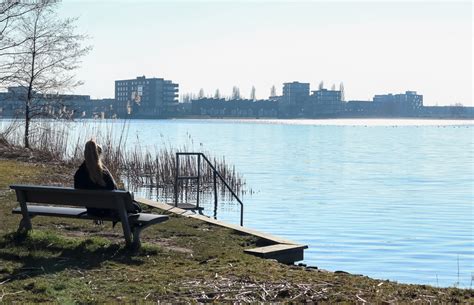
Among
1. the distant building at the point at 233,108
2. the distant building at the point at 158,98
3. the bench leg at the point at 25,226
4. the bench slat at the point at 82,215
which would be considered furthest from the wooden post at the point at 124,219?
the distant building at the point at 233,108

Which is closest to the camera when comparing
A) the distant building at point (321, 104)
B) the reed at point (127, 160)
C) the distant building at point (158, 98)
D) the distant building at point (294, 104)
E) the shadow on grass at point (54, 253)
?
the shadow on grass at point (54, 253)

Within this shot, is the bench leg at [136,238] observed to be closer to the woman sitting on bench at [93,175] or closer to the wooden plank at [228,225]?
the woman sitting on bench at [93,175]

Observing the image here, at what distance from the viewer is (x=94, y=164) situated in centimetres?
960

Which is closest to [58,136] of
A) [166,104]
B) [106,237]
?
[106,237]

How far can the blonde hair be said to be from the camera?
962cm

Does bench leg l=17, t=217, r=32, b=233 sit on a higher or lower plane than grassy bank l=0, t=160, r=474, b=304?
higher

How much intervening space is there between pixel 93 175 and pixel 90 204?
0.36 m

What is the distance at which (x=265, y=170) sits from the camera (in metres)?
38.1

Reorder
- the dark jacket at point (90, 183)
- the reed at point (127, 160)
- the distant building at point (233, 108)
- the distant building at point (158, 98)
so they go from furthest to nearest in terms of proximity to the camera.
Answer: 1. the distant building at point (233, 108)
2. the distant building at point (158, 98)
3. the reed at point (127, 160)
4. the dark jacket at point (90, 183)

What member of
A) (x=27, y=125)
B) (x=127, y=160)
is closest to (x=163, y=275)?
(x=127, y=160)

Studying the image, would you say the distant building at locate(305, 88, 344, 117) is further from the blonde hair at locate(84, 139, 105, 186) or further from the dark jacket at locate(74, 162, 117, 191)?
the blonde hair at locate(84, 139, 105, 186)

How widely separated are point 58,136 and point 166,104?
12970cm

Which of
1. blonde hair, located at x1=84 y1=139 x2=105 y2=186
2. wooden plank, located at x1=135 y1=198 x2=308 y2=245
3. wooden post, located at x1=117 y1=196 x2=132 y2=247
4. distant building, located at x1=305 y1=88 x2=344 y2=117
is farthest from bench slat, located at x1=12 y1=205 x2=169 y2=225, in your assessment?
distant building, located at x1=305 y1=88 x2=344 y2=117

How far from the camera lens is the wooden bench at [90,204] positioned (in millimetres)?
9359
